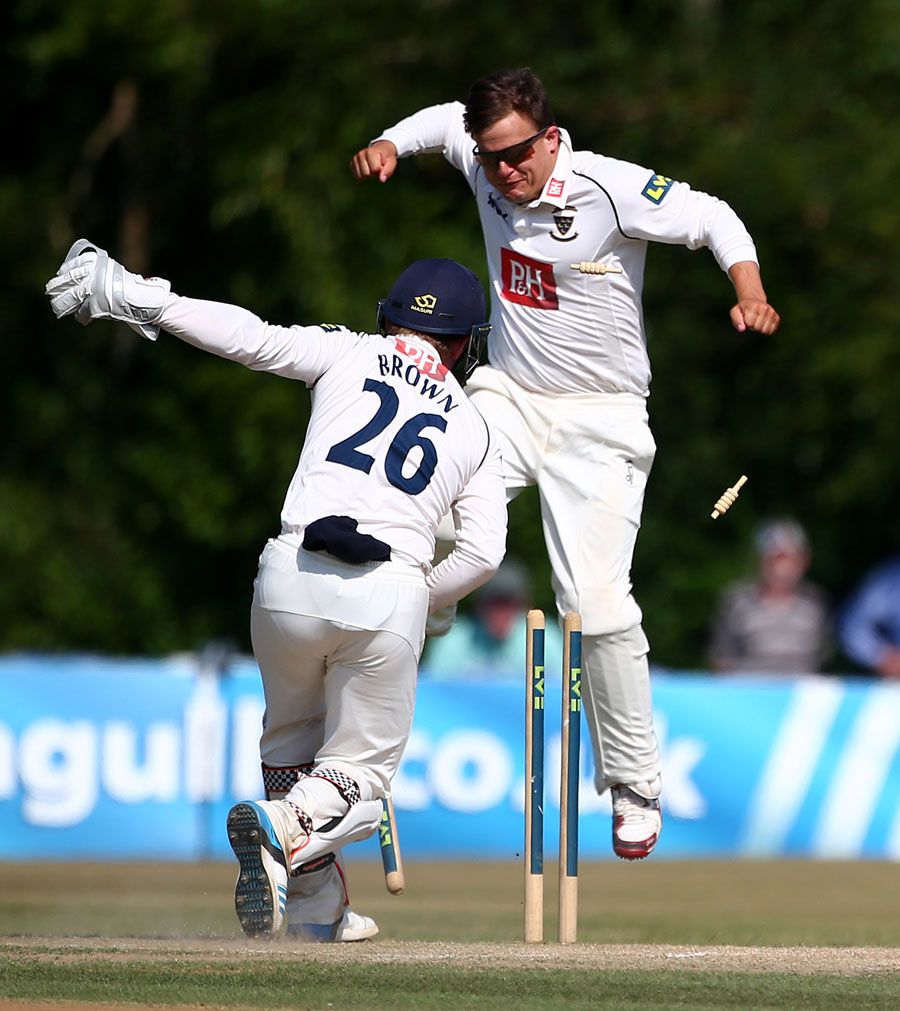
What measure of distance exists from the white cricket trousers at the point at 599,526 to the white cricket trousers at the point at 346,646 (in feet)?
2.84

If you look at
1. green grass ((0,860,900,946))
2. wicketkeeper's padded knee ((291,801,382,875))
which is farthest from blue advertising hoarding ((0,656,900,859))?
wicketkeeper's padded knee ((291,801,382,875))

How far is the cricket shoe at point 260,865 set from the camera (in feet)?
A: 18.8

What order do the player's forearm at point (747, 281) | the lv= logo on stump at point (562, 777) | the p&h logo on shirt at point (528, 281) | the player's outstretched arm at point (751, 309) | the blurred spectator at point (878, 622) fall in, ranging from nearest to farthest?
the player's outstretched arm at point (751, 309)
the player's forearm at point (747, 281)
the lv= logo on stump at point (562, 777)
the p&h logo on shirt at point (528, 281)
the blurred spectator at point (878, 622)

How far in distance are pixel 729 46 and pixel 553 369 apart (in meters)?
9.58

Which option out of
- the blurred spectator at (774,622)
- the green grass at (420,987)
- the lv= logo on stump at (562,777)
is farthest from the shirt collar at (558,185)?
the blurred spectator at (774,622)

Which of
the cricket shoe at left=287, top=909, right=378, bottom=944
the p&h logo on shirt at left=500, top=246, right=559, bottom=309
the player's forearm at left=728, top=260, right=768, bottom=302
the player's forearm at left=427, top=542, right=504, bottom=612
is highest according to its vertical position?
the p&h logo on shirt at left=500, top=246, right=559, bottom=309

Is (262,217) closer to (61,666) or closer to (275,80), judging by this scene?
(275,80)

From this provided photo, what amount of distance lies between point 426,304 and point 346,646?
3.62 ft

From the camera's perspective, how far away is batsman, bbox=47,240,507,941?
5.92 meters

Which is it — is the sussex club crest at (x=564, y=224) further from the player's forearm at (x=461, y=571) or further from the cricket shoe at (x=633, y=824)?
the cricket shoe at (x=633, y=824)

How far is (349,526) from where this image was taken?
5.90 m

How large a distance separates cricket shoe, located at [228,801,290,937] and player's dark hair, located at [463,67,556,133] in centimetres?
233

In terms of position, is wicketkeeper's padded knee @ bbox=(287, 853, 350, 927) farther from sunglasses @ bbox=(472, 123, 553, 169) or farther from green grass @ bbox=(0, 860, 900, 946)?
sunglasses @ bbox=(472, 123, 553, 169)

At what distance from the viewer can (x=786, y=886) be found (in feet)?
32.8
